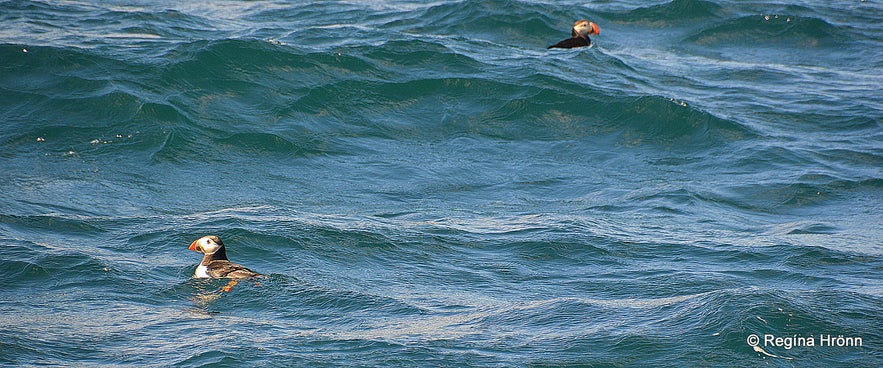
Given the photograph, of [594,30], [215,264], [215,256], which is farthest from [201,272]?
[594,30]

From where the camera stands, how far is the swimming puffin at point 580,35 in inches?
579

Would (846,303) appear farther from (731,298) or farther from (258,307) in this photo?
→ (258,307)

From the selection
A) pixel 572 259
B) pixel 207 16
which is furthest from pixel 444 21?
pixel 572 259

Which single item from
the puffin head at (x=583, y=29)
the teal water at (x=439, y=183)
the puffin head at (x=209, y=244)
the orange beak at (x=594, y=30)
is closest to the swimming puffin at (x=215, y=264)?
the puffin head at (x=209, y=244)

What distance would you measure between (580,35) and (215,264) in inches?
345

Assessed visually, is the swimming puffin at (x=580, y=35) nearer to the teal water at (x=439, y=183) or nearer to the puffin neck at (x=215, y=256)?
the teal water at (x=439, y=183)

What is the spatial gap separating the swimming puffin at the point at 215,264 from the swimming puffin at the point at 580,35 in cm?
796

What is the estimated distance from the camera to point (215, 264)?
7461 millimetres

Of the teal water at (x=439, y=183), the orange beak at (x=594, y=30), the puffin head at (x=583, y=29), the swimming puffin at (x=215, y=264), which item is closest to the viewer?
the teal water at (x=439, y=183)

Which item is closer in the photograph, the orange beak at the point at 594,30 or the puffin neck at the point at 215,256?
the puffin neck at the point at 215,256

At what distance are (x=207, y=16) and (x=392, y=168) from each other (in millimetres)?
6461

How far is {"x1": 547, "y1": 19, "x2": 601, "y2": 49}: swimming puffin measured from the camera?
14703mm

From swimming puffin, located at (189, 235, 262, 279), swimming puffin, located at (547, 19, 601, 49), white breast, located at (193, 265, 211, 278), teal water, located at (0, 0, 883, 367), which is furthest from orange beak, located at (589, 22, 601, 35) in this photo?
white breast, located at (193, 265, 211, 278)

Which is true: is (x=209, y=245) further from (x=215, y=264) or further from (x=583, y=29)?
(x=583, y=29)
